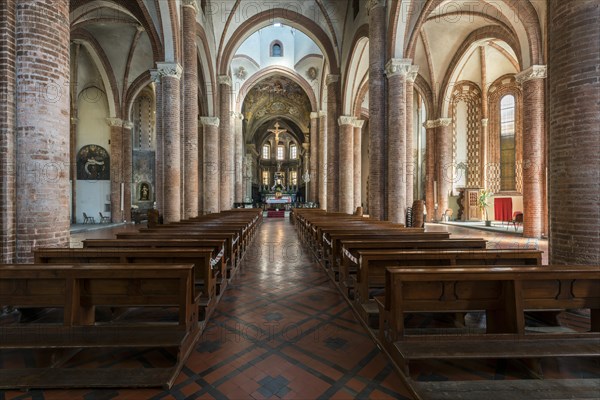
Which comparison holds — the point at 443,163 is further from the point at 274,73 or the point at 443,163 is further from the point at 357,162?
the point at 274,73

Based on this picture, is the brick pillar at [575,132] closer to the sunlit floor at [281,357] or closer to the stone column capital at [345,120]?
the sunlit floor at [281,357]

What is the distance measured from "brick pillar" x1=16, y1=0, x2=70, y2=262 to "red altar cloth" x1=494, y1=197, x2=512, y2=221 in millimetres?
20043

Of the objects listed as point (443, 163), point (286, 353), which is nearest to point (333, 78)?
point (443, 163)

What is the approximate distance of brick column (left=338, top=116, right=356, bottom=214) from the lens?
1650 cm

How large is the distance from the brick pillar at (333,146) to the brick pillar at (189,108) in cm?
813

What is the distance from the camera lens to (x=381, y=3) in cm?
1099

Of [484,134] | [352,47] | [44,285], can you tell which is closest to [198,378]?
[44,285]

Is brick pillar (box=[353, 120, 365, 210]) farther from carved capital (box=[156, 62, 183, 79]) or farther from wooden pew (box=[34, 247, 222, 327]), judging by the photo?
wooden pew (box=[34, 247, 222, 327])

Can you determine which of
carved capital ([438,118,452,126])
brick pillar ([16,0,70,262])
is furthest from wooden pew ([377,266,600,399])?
carved capital ([438,118,452,126])

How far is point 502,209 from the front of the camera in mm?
18031

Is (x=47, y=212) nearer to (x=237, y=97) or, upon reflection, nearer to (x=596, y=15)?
(x=596, y=15)

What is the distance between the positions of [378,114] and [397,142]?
1.34 m

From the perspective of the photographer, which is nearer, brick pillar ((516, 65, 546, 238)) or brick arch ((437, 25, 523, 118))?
brick pillar ((516, 65, 546, 238))

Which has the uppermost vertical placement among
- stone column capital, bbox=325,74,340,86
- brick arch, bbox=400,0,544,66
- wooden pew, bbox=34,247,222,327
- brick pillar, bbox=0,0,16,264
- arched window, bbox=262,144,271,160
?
arched window, bbox=262,144,271,160
